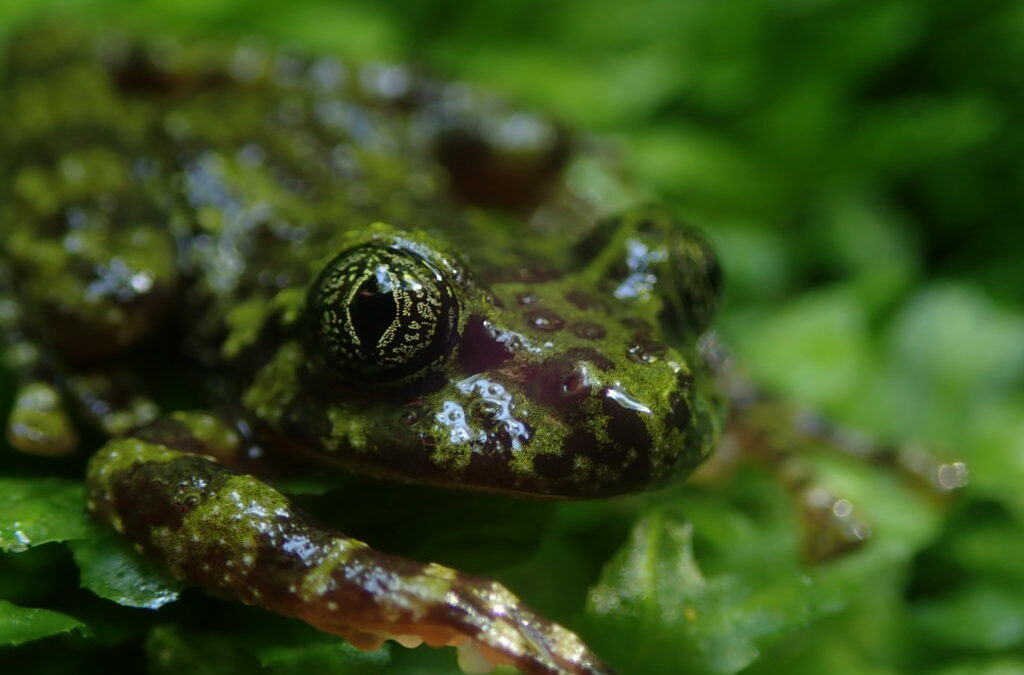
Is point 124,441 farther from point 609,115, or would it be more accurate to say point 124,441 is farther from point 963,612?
point 609,115

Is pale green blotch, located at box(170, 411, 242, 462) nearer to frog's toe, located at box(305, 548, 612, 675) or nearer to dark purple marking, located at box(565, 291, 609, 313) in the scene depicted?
frog's toe, located at box(305, 548, 612, 675)

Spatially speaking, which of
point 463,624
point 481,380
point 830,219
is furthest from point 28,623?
point 830,219

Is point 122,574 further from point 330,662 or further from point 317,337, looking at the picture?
point 317,337

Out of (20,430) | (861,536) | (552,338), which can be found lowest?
(861,536)

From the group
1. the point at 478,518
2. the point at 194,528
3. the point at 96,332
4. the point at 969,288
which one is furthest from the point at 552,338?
the point at 969,288

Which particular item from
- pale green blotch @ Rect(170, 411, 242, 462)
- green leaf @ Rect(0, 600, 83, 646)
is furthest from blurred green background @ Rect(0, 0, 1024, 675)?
pale green blotch @ Rect(170, 411, 242, 462)

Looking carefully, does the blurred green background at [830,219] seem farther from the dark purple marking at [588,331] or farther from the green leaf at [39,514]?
the dark purple marking at [588,331]
